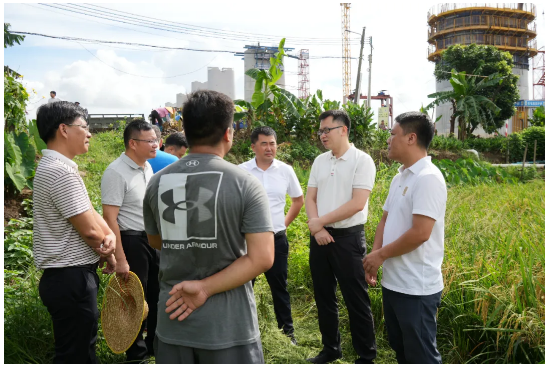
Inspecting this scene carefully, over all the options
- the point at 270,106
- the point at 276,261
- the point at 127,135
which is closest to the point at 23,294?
the point at 127,135

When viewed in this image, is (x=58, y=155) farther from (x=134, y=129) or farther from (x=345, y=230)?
(x=345, y=230)

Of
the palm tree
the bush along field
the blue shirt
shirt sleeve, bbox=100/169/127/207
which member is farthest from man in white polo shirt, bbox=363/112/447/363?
the palm tree

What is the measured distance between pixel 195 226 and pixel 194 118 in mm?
456

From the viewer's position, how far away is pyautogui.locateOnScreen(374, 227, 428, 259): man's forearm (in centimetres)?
257

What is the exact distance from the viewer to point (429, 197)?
2.55 m

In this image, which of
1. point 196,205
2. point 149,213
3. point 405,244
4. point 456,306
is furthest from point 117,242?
point 456,306

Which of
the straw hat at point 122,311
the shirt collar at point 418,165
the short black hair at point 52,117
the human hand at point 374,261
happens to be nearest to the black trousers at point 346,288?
the human hand at point 374,261

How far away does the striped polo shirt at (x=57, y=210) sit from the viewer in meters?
2.54

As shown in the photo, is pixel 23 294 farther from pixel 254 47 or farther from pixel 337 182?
pixel 254 47

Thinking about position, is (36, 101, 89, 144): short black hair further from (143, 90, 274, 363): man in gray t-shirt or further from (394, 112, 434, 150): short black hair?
(394, 112, 434, 150): short black hair

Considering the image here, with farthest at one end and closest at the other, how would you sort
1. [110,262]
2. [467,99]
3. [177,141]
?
[467,99], [177,141], [110,262]

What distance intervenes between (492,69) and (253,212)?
30575 millimetres

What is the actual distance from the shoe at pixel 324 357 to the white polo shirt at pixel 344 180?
1.10 meters

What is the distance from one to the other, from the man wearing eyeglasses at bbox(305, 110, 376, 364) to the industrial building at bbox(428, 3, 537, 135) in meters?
40.4
